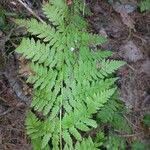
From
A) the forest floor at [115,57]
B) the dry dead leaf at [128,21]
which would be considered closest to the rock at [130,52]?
the forest floor at [115,57]

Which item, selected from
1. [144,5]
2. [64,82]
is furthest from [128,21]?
[64,82]

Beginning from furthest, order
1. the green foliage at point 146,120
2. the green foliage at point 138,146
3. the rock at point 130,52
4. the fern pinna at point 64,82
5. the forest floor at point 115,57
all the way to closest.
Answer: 1. the rock at point 130,52
2. the green foliage at point 146,120
3. the green foliage at point 138,146
4. the forest floor at point 115,57
5. the fern pinna at point 64,82

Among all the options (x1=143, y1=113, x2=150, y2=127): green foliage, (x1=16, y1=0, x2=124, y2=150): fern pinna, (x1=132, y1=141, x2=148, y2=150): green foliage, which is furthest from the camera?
(x1=143, y1=113, x2=150, y2=127): green foliage

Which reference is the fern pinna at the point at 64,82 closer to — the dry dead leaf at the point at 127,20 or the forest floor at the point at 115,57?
the forest floor at the point at 115,57

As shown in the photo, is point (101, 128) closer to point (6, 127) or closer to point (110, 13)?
point (6, 127)

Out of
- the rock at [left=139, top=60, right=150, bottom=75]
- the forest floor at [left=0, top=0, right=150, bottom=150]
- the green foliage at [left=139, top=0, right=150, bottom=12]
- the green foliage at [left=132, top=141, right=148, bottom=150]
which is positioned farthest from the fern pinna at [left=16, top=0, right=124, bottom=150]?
the green foliage at [left=139, top=0, right=150, bottom=12]

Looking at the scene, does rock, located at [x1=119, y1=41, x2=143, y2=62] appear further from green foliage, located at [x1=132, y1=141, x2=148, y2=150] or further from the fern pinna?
the fern pinna
